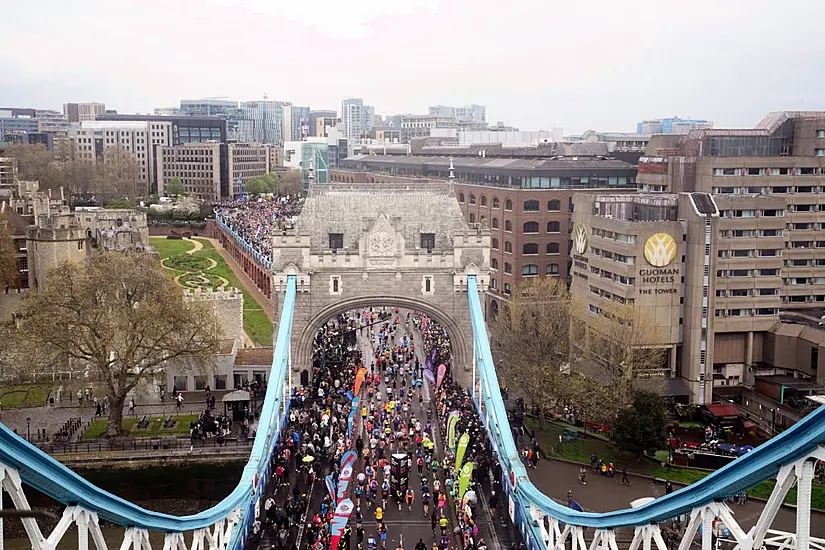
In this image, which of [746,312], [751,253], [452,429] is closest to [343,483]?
[452,429]

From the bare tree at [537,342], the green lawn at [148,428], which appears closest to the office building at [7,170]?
the green lawn at [148,428]

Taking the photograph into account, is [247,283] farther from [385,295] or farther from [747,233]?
[747,233]

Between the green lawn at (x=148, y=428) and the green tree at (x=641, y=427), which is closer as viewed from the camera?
the green tree at (x=641, y=427)

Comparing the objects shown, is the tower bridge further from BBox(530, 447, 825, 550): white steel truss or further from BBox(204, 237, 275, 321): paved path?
BBox(204, 237, 275, 321): paved path

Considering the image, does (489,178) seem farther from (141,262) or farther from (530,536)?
(530,536)

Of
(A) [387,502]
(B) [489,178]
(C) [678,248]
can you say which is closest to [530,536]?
(A) [387,502]

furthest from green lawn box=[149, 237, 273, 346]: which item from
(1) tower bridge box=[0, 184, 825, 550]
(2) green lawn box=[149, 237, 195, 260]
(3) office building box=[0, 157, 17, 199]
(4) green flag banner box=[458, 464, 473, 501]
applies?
(4) green flag banner box=[458, 464, 473, 501]

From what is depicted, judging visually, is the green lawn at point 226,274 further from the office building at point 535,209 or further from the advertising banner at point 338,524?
the advertising banner at point 338,524
